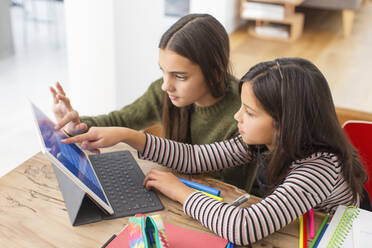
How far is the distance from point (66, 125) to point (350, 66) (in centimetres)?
260

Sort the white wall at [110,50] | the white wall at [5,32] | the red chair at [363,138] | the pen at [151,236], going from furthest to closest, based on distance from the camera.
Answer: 1. the white wall at [5,32]
2. the white wall at [110,50]
3. the red chair at [363,138]
4. the pen at [151,236]

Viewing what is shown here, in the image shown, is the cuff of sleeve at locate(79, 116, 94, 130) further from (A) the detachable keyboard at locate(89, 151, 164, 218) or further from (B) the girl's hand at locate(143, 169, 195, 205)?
(B) the girl's hand at locate(143, 169, 195, 205)

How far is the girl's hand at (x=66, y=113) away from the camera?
44.1 inches

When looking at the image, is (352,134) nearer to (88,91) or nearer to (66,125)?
(66,125)

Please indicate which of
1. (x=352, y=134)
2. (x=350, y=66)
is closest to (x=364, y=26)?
(x=350, y=66)

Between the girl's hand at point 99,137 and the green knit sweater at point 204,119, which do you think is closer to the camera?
the girl's hand at point 99,137

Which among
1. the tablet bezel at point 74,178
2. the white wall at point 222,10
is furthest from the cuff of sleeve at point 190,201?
the white wall at point 222,10

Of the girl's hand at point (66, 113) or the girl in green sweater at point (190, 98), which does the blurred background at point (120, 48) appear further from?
the girl's hand at point (66, 113)

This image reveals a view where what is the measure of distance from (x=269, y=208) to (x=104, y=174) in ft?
1.32

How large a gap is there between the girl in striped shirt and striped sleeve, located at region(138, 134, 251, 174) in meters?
0.09

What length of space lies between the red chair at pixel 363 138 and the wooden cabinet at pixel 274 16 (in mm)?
2580

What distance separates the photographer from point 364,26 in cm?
414

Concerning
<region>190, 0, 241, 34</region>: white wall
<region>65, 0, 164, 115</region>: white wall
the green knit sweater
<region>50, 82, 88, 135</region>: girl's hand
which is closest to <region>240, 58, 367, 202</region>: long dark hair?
the green knit sweater

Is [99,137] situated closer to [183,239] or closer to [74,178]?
[74,178]
